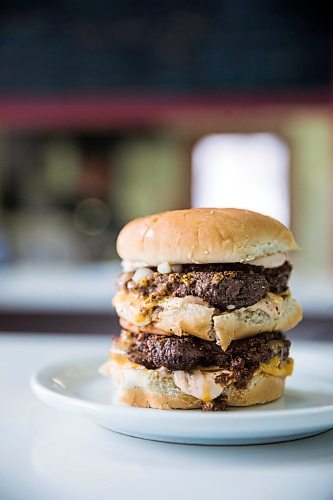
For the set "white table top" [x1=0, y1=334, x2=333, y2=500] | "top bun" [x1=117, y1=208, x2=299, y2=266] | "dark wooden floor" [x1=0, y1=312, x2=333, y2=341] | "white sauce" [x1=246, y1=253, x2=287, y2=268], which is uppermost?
"top bun" [x1=117, y1=208, x2=299, y2=266]

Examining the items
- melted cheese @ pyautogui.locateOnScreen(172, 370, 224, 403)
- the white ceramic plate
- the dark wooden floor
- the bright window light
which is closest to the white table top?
the white ceramic plate

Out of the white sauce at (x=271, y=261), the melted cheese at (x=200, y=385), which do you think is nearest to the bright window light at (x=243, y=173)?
the white sauce at (x=271, y=261)

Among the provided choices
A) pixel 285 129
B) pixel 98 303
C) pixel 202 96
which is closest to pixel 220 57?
pixel 202 96

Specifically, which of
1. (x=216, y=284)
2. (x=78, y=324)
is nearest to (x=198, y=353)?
(x=216, y=284)

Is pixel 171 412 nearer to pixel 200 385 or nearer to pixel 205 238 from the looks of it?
pixel 200 385

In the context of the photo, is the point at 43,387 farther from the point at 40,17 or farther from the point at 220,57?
the point at 40,17

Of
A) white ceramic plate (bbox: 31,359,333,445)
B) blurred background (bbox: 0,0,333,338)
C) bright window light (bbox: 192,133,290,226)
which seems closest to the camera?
white ceramic plate (bbox: 31,359,333,445)

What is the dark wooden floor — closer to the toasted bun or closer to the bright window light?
the toasted bun
